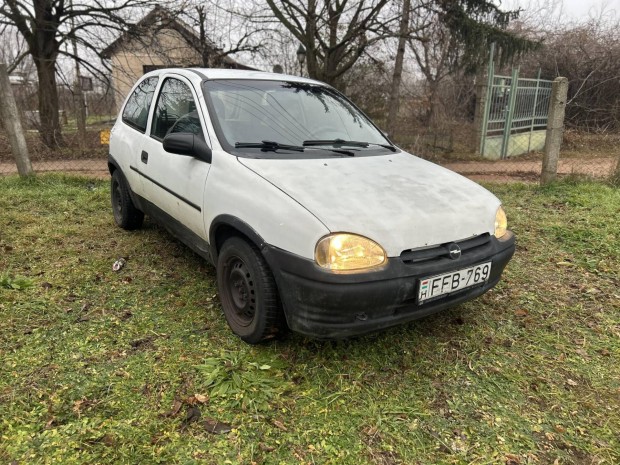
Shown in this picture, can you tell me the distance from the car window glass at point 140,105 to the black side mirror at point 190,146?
48.3 inches

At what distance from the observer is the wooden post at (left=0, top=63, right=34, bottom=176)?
638 cm

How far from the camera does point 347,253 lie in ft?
7.38

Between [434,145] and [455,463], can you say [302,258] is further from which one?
[434,145]

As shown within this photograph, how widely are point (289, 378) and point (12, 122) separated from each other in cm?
627

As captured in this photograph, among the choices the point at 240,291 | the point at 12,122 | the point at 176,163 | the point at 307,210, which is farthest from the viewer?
the point at 12,122

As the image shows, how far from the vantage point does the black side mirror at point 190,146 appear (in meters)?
2.95

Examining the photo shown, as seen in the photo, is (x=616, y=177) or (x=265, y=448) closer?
(x=265, y=448)

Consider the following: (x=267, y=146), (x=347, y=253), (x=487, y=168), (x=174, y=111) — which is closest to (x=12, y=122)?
(x=174, y=111)

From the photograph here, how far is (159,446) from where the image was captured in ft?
6.75

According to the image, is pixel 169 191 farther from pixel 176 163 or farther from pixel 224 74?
pixel 224 74

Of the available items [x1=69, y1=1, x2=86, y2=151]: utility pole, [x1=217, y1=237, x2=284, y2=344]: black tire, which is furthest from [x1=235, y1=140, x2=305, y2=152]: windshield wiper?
[x1=69, y1=1, x2=86, y2=151]: utility pole

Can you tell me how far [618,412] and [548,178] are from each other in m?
5.07

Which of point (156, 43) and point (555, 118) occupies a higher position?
point (156, 43)

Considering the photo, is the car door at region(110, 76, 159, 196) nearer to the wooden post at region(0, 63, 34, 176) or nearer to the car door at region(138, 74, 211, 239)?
the car door at region(138, 74, 211, 239)
